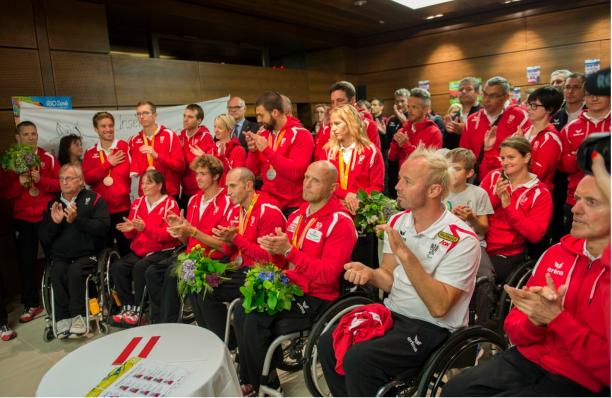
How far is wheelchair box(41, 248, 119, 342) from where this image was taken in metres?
3.27

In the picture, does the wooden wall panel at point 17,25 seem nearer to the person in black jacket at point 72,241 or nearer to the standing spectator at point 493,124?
the person in black jacket at point 72,241

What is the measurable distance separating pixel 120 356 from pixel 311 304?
0.96 metres

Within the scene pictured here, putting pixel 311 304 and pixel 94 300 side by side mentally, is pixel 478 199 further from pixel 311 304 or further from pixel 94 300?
pixel 94 300

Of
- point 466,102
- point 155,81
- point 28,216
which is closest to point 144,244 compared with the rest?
point 28,216

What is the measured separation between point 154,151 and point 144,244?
3.07ft

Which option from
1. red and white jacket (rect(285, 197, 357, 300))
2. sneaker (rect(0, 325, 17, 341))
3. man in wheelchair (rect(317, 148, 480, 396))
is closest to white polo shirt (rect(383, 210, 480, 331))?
man in wheelchair (rect(317, 148, 480, 396))

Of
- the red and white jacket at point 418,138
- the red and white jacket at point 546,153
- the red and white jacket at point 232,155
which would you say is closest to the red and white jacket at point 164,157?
the red and white jacket at point 232,155

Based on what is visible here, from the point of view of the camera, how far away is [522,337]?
57.8 inches

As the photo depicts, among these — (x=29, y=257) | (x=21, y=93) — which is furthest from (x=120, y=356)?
(x=21, y=93)

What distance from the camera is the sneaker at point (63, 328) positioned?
3266 millimetres

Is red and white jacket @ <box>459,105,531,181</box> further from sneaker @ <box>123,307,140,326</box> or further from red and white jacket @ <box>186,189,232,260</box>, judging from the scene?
sneaker @ <box>123,307,140,326</box>

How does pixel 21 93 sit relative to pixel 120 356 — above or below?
above

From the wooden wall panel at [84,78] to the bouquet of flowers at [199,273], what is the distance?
3275 mm

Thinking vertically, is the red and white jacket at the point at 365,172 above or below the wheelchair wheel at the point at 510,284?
above
